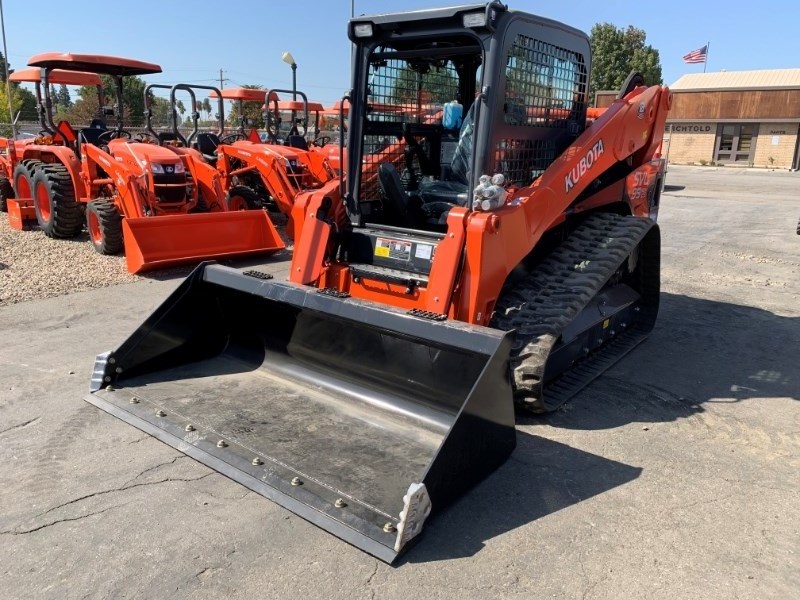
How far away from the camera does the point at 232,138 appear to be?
40.8 ft

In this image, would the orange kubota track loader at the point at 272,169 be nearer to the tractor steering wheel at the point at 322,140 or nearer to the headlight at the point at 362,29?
the tractor steering wheel at the point at 322,140

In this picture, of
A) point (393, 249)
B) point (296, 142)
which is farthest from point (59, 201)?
point (393, 249)

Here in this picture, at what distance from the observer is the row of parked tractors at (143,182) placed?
26.1 ft

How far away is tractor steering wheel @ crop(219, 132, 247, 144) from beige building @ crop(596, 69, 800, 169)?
99.8 ft

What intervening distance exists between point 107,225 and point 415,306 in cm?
588

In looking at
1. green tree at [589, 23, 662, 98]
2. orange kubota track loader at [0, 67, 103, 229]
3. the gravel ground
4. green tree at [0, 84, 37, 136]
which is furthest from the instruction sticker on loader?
green tree at [589, 23, 662, 98]

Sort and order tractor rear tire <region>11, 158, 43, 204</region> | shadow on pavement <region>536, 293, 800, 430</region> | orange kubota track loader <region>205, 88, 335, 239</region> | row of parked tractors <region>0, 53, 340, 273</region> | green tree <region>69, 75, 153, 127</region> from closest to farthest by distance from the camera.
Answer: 1. shadow on pavement <region>536, 293, 800, 430</region>
2. row of parked tractors <region>0, 53, 340, 273</region>
3. tractor rear tire <region>11, 158, 43, 204</region>
4. orange kubota track loader <region>205, 88, 335, 239</region>
5. green tree <region>69, 75, 153, 127</region>

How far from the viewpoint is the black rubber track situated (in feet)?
12.4

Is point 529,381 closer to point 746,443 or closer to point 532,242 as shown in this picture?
point 532,242

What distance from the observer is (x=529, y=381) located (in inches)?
147

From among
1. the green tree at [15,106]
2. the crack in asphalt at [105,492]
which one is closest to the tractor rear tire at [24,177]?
the crack in asphalt at [105,492]

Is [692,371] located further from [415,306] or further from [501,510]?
[501,510]

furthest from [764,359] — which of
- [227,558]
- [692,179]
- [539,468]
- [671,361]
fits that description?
[692,179]

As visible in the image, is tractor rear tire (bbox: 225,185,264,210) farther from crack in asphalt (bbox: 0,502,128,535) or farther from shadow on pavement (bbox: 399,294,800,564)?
crack in asphalt (bbox: 0,502,128,535)
